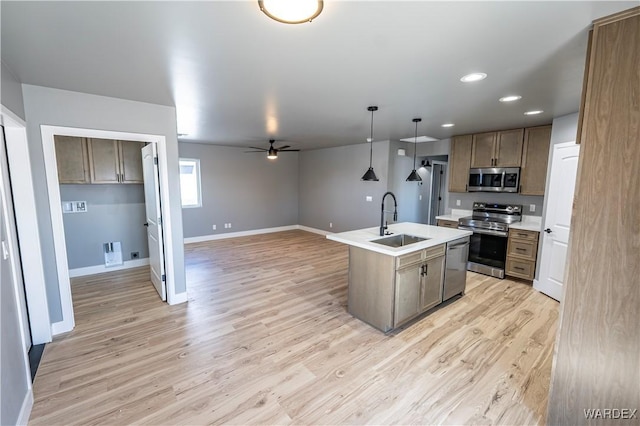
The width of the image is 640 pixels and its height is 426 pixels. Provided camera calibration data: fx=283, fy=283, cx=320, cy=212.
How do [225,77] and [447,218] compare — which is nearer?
[225,77]

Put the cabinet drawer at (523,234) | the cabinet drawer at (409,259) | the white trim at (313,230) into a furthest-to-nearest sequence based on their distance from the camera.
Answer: the white trim at (313,230) → the cabinet drawer at (523,234) → the cabinet drawer at (409,259)

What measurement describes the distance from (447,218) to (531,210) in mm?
1265

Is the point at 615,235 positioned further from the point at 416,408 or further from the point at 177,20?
the point at 177,20

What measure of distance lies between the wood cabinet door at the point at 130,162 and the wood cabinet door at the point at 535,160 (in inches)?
240

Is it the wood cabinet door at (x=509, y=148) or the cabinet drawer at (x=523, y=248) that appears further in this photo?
the wood cabinet door at (x=509, y=148)

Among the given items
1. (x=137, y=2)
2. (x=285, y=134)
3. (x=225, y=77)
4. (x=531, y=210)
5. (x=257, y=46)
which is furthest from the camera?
(x=285, y=134)

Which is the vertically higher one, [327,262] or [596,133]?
[596,133]

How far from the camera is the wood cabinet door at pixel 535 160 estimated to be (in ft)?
13.8

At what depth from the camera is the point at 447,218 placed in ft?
17.0

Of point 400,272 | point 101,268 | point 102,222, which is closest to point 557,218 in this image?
point 400,272

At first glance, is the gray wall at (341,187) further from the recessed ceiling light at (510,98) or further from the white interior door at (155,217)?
the white interior door at (155,217)

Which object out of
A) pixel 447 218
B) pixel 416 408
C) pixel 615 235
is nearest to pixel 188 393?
pixel 416 408

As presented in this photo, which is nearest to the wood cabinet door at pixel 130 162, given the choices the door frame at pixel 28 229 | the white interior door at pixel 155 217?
the white interior door at pixel 155 217

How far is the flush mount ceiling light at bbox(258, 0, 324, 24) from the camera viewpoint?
1201 mm
